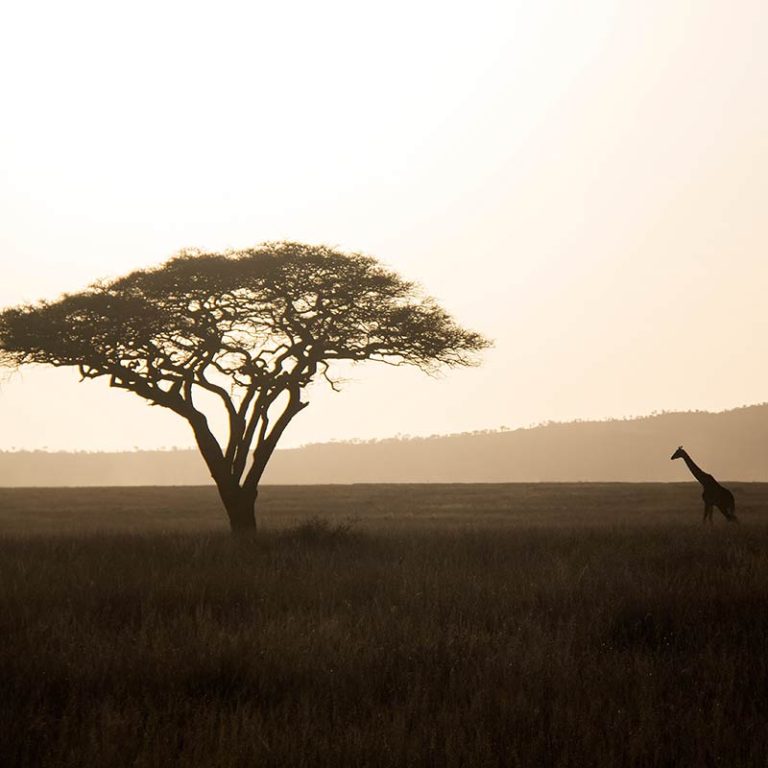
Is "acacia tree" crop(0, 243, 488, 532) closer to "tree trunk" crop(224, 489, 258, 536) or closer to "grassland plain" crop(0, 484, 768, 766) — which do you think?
"tree trunk" crop(224, 489, 258, 536)

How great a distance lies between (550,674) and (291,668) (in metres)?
2.20

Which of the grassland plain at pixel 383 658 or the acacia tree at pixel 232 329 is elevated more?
the acacia tree at pixel 232 329

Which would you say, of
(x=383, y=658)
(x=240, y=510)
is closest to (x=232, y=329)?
(x=240, y=510)

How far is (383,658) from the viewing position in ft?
24.9

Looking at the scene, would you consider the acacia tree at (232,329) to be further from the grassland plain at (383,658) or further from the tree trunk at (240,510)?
the grassland plain at (383,658)

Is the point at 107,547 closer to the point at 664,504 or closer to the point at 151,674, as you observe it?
the point at 151,674

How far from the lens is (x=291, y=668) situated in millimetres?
7262

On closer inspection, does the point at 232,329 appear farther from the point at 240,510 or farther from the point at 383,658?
the point at 383,658

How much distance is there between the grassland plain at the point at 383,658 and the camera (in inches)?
217

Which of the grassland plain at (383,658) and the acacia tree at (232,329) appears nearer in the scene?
the grassland plain at (383,658)

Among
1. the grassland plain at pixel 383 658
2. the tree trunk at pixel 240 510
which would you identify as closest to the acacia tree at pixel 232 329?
the tree trunk at pixel 240 510

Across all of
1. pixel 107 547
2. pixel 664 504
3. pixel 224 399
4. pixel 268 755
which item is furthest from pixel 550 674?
pixel 664 504

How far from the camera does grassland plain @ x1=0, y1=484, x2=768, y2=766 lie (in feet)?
18.1

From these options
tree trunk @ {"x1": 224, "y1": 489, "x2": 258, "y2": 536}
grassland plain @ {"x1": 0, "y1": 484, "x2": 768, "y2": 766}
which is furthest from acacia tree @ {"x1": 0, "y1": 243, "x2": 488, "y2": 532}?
grassland plain @ {"x1": 0, "y1": 484, "x2": 768, "y2": 766}
